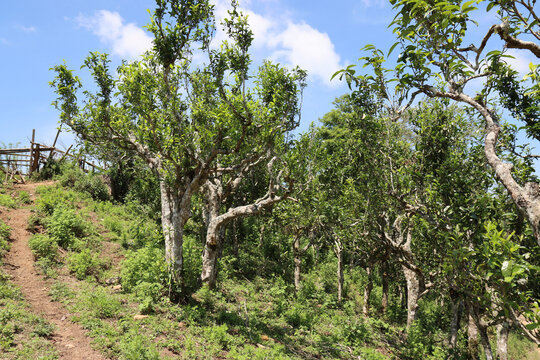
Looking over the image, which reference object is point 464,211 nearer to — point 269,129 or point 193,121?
point 269,129

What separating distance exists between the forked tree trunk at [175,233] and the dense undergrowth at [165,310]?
1.17ft

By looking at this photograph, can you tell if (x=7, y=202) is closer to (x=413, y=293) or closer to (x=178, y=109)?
(x=178, y=109)

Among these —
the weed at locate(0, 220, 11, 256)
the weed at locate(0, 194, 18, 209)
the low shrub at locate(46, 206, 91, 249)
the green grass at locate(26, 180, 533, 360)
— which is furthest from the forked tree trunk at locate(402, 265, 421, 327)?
the weed at locate(0, 194, 18, 209)

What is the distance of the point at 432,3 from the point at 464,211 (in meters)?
4.00

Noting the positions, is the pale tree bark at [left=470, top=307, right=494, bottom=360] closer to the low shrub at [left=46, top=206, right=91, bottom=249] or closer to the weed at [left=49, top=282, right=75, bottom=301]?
the weed at [left=49, top=282, right=75, bottom=301]

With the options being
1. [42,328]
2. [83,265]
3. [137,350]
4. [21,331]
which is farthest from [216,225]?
[21,331]

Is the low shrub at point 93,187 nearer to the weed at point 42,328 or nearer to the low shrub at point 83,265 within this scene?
the low shrub at point 83,265

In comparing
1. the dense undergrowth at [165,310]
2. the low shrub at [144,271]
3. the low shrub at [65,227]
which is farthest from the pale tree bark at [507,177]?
the low shrub at [65,227]

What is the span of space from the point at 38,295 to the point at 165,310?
377cm

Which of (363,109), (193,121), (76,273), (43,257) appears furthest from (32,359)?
(363,109)

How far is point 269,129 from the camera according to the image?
36.0ft

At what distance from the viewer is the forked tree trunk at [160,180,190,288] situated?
10789mm

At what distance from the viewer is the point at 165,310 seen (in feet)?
33.5

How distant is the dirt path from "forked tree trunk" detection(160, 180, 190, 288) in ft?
10.1
